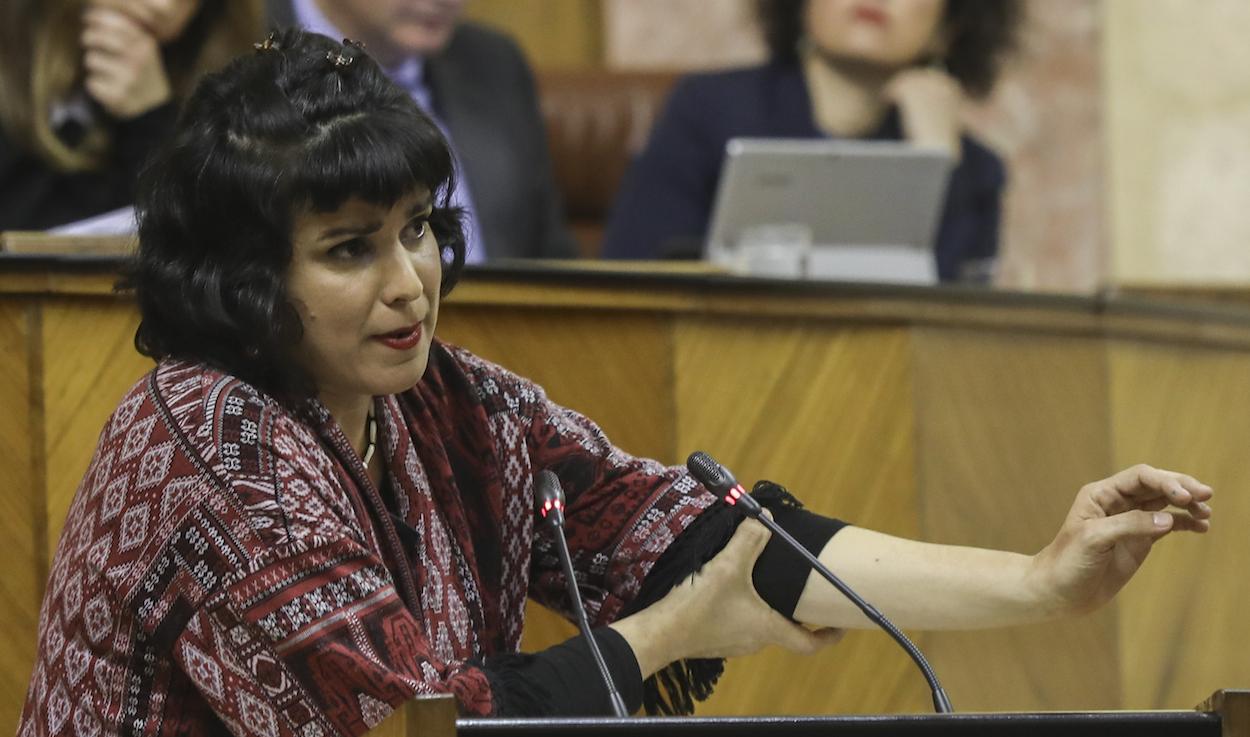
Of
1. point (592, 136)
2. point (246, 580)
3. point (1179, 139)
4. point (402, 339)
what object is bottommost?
point (1179, 139)

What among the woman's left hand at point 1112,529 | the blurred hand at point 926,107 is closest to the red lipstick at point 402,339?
the woman's left hand at point 1112,529

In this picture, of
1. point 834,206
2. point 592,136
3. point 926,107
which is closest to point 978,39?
point 926,107

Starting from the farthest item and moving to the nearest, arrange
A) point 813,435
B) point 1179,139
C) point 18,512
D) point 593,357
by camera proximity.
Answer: point 1179,139, point 813,435, point 593,357, point 18,512

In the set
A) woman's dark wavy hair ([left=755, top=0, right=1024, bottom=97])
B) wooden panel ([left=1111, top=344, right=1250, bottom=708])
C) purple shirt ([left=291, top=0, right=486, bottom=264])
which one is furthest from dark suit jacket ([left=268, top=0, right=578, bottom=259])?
wooden panel ([left=1111, top=344, right=1250, bottom=708])

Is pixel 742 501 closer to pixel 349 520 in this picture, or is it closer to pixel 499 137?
pixel 349 520

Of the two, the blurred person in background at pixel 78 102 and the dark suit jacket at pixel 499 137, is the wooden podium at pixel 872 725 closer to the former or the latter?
the blurred person in background at pixel 78 102

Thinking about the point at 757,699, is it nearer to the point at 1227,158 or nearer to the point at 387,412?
the point at 387,412

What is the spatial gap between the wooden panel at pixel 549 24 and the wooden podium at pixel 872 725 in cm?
386

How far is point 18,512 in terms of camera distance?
1916 mm

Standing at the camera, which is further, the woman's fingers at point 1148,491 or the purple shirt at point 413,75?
the purple shirt at point 413,75

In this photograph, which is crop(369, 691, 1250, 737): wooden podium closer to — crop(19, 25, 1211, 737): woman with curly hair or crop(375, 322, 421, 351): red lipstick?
crop(19, 25, 1211, 737): woman with curly hair

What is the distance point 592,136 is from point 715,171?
480 mm

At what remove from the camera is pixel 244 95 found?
4.77ft

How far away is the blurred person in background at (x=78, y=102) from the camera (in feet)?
8.59
